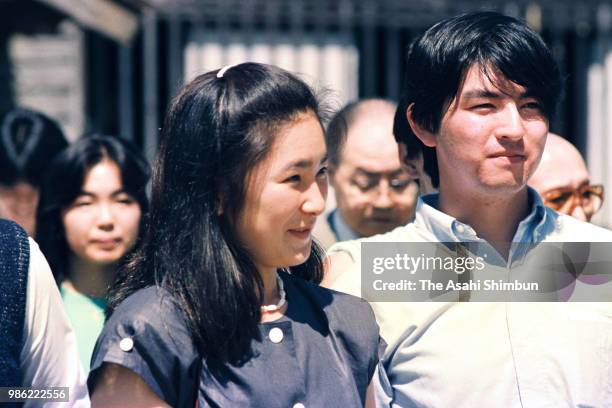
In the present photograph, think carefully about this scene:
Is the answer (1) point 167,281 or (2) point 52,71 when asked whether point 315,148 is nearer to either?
(1) point 167,281

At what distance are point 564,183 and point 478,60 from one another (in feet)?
3.34

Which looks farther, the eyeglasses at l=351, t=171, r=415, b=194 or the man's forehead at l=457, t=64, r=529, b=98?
the eyeglasses at l=351, t=171, r=415, b=194

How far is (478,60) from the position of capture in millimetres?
2453

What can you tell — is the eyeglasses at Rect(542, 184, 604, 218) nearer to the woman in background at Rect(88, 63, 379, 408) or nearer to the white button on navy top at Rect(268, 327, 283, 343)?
the woman in background at Rect(88, 63, 379, 408)

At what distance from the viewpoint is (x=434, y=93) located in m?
2.50

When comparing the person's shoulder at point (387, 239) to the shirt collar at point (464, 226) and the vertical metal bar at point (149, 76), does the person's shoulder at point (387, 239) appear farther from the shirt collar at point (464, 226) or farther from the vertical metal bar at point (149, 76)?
the vertical metal bar at point (149, 76)

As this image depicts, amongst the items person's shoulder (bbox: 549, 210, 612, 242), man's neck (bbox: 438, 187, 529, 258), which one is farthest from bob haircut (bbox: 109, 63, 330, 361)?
person's shoulder (bbox: 549, 210, 612, 242)

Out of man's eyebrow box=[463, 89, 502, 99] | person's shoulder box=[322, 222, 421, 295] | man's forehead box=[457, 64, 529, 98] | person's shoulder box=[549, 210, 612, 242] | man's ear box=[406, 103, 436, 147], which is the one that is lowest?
person's shoulder box=[322, 222, 421, 295]

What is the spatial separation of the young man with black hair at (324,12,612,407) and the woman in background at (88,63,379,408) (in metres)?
0.18

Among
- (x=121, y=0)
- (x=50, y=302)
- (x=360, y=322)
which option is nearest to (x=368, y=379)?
(x=360, y=322)

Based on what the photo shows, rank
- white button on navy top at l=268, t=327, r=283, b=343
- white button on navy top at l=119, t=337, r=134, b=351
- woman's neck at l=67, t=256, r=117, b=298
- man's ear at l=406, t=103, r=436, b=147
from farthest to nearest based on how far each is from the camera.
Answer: woman's neck at l=67, t=256, r=117, b=298 < man's ear at l=406, t=103, r=436, b=147 < white button on navy top at l=268, t=327, r=283, b=343 < white button on navy top at l=119, t=337, r=134, b=351

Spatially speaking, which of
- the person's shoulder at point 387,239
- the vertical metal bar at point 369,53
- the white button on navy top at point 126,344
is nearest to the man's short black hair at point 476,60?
the person's shoulder at point 387,239

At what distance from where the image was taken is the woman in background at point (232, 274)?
6.72 feet

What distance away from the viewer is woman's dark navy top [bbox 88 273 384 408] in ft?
6.66
